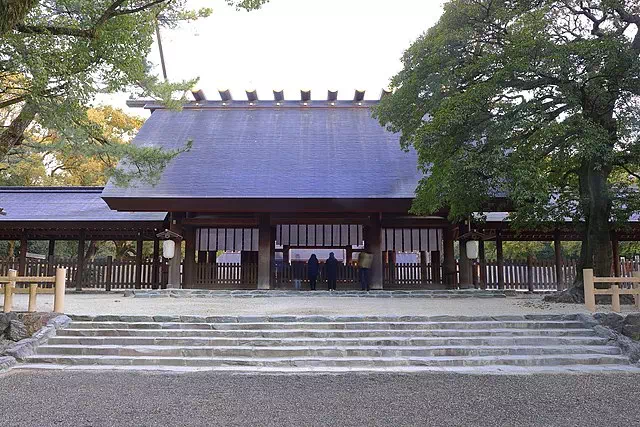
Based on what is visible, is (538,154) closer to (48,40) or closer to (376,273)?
(376,273)

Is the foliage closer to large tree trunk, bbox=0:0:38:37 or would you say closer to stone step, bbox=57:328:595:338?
stone step, bbox=57:328:595:338

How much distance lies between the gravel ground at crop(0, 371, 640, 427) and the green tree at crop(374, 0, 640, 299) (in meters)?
5.03

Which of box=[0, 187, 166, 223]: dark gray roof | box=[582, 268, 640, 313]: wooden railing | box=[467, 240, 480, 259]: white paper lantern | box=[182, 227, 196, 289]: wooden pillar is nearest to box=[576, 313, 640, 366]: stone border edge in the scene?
box=[582, 268, 640, 313]: wooden railing

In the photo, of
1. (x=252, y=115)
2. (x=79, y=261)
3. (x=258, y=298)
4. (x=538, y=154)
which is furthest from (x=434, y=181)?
(x=79, y=261)

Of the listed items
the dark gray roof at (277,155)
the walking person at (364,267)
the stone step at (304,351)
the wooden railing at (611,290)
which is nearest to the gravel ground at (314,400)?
the stone step at (304,351)

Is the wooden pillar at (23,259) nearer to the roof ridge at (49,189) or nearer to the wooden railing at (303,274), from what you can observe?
the roof ridge at (49,189)

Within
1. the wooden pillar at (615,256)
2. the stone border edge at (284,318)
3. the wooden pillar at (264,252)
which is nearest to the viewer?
the stone border edge at (284,318)

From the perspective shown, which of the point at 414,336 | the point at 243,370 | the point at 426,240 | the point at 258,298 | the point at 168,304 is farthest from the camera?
the point at 426,240

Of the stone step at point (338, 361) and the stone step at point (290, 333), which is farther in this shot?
the stone step at point (290, 333)

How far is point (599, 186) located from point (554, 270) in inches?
242

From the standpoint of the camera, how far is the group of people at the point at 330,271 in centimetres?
1488

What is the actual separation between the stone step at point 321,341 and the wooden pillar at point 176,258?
6750 mm

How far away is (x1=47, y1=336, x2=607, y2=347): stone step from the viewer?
7.70 metres

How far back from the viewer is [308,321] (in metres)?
8.59
